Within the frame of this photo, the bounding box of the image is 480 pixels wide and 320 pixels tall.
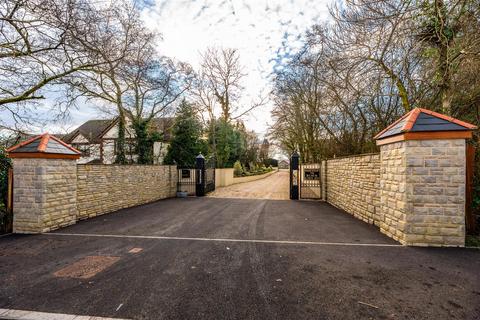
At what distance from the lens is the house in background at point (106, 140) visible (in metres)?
14.9

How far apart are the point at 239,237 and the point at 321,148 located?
11938 millimetres

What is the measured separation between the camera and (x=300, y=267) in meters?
3.16

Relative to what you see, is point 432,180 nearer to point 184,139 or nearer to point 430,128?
point 430,128

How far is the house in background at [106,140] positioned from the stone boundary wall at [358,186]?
39.3 feet

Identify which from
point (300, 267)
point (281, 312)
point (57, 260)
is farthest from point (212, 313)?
point (57, 260)

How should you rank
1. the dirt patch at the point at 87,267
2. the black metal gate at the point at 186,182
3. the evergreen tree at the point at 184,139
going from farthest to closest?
the evergreen tree at the point at 184,139
the black metal gate at the point at 186,182
the dirt patch at the point at 87,267

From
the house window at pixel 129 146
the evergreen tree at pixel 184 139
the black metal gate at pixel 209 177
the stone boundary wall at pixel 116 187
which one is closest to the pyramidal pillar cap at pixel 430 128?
the stone boundary wall at pixel 116 187

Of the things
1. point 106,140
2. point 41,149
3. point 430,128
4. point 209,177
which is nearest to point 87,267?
point 41,149

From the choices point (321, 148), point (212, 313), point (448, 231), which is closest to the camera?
point (212, 313)

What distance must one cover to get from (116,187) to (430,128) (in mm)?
9402

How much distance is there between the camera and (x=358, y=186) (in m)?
6.59

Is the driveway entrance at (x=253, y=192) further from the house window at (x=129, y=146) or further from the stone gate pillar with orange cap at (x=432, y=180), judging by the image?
the stone gate pillar with orange cap at (x=432, y=180)

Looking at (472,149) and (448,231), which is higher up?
(472,149)

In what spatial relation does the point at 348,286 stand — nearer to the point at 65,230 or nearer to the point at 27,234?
the point at 65,230
